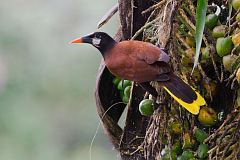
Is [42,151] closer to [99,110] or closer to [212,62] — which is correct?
[99,110]

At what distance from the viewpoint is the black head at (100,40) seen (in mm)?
1109

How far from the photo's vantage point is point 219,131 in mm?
1051

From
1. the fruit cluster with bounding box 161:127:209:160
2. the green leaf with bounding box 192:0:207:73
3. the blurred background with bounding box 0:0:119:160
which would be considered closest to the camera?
the green leaf with bounding box 192:0:207:73

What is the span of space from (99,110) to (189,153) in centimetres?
27

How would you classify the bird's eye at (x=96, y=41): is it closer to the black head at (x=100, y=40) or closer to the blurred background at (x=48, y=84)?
the black head at (x=100, y=40)

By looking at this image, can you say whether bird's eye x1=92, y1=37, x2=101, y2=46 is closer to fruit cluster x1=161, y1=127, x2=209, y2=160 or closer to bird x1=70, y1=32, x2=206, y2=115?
bird x1=70, y1=32, x2=206, y2=115

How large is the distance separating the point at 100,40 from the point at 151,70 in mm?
122

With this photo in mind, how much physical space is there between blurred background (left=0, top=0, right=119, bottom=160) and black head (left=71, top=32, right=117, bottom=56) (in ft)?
5.92

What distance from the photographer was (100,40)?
1.12 meters

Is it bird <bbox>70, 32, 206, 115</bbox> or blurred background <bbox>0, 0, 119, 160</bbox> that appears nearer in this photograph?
bird <bbox>70, 32, 206, 115</bbox>

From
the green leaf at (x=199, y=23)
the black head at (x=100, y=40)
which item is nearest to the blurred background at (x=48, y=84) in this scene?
the black head at (x=100, y=40)

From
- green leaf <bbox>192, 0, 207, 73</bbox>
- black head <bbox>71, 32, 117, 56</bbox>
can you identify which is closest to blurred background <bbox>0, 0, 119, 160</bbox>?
black head <bbox>71, 32, 117, 56</bbox>

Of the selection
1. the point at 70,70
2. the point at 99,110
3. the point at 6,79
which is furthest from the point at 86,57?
the point at 99,110

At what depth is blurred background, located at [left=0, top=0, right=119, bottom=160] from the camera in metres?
2.98
